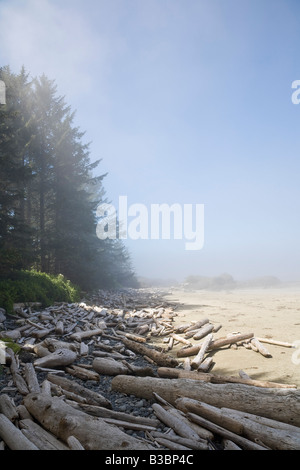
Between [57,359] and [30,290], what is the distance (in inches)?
280

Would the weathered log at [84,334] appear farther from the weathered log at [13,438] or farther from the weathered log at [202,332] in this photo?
the weathered log at [13,438]

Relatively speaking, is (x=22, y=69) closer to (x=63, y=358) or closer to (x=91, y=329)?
(x=91, y=329)

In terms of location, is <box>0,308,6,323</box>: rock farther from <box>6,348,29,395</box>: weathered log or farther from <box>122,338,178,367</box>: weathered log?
<box>122,338,178,367</box>: weathered log

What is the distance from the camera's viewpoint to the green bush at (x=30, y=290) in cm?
1114

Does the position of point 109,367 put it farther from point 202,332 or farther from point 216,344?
point 202,332

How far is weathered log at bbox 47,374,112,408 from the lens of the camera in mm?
4656

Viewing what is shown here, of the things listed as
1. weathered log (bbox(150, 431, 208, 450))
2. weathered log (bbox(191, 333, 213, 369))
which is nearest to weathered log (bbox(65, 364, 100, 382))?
weathered log (bbox(191, 333, 213, 369))

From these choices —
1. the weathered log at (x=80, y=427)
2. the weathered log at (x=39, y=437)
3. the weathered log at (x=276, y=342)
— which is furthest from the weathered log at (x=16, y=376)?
the weathered log at (x=276, y=342)

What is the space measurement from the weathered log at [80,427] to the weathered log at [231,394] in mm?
1726

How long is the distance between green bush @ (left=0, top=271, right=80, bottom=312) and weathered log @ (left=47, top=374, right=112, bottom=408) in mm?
6392

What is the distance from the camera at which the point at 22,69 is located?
2717 centimetres
